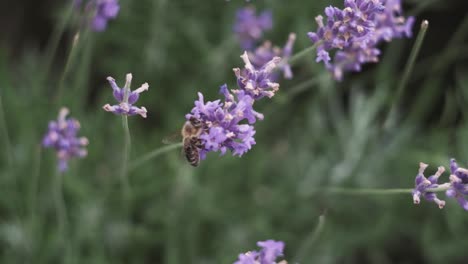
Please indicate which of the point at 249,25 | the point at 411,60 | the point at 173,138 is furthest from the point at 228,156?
the point at 173,138

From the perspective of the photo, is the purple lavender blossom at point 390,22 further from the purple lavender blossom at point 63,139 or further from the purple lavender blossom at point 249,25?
the purple lavender blossom at point 63,139

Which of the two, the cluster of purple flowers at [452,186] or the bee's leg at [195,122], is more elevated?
the bee's leg at [195,122]

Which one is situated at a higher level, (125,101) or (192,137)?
(125,101)

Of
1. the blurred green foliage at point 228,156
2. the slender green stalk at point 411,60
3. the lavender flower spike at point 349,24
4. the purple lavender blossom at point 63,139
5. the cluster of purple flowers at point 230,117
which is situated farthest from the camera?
the blurred green foliage at point 228,156

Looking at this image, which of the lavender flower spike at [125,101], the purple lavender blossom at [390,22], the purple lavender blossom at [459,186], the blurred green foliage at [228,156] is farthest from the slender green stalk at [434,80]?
the lavender flower spike at [125,101]

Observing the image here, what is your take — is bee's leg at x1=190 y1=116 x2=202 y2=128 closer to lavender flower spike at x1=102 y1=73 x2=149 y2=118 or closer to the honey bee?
the honey bee

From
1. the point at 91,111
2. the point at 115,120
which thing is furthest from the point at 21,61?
the point at 115,120

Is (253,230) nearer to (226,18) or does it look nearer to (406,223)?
(406,223)

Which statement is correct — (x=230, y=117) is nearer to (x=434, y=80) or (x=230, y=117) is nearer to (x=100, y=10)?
(x=100, y=10)
